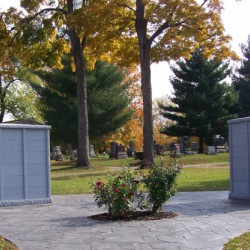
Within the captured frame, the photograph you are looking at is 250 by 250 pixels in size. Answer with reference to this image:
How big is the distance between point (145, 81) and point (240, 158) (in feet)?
45.8

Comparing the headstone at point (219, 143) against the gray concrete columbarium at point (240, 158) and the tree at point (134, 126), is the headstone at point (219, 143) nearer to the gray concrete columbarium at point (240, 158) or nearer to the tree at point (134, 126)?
the tree at point (134, 126)

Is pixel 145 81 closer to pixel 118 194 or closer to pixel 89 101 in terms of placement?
pixel 118 194

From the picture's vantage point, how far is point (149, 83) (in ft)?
85.7

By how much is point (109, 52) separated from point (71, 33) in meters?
3.24

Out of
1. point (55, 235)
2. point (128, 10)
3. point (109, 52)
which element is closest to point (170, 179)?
point (55, 235)

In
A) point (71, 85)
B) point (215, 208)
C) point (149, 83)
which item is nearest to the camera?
point (215, 208)

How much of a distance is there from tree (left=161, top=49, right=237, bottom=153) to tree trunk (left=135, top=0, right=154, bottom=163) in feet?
63.1

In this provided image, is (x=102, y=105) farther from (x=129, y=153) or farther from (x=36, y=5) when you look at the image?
(x=36, y=5)

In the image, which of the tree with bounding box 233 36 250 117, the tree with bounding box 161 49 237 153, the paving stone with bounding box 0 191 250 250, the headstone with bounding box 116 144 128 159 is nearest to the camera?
the paving stone with bounding box 0 191 250 250

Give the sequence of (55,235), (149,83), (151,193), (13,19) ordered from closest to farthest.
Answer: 1. (55,235)
2. (151,193)
3. (149,83)
4. (13,19)

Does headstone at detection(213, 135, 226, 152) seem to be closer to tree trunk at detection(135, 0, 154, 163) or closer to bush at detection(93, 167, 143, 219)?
tree trunk at detection(135, 0, 154, 163)

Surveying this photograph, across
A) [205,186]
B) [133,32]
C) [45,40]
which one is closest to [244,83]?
[133,32]

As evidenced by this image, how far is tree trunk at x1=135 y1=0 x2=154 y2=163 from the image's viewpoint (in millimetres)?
26109

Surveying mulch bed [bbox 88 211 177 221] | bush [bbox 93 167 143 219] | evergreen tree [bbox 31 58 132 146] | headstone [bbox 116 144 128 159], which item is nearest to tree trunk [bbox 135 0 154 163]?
headstone [bbox 116 144 128 159]
